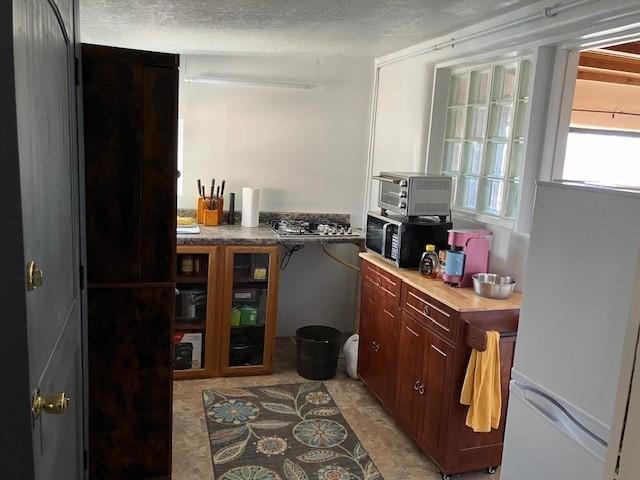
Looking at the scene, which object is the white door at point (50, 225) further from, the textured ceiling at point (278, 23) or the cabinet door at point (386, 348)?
the cabinet door at point (386, 348)

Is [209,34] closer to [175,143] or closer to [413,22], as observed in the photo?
[413,22]

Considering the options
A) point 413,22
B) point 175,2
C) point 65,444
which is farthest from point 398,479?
point 175,2

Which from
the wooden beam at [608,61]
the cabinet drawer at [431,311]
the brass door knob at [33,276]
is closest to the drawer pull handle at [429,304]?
the cabinet drawer at [431,311]

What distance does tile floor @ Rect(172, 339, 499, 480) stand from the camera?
2852 mm

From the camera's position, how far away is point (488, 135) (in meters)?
3.29

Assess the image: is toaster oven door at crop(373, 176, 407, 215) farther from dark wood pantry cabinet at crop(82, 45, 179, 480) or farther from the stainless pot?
dark wood pantry cabinet at crop(82, 45, 179, 480)

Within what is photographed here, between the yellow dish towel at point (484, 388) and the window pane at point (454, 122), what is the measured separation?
1.56 metres

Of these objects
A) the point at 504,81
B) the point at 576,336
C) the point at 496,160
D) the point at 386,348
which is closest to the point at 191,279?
the point at 386,348

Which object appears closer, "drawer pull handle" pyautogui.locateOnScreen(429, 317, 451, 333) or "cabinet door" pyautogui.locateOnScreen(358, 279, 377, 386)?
"drawer pull handle" pyautogui.locateOnScreen(429, 317, 451, 333)

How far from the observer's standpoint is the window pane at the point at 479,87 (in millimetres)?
3375

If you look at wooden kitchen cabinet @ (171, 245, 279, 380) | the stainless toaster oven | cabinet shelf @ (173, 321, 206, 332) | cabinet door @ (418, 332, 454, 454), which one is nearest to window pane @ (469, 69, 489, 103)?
the stainless toaster oven

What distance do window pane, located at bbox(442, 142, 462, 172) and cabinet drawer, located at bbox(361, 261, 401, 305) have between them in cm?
84

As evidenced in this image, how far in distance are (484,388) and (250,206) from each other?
232 centimetres

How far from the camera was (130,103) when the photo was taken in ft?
6.79
